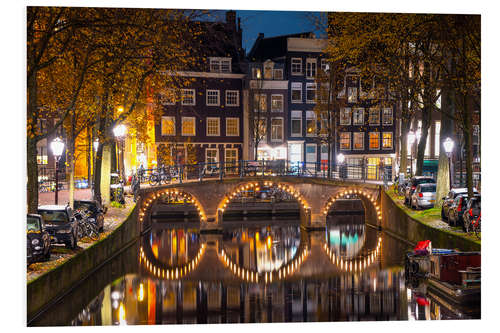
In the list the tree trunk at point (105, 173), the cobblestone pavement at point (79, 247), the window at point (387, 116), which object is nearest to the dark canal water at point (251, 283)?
the cobblestone pavement at point (79, 247)

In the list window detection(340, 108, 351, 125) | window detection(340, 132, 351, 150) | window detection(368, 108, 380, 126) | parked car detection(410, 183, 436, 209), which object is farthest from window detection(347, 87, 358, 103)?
parked car detection(410, 183, 436, 209)

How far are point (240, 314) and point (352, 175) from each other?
1488 centimetres

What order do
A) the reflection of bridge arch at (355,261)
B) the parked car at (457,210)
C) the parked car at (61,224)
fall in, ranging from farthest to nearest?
the reflection of bridge arch at (355,261) → the parked car at (457,210) → the parked car at (61,224)

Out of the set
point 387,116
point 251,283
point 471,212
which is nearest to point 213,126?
point 387,116

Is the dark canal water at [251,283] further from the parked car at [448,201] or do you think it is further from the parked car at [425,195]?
the parked car at [448,201]

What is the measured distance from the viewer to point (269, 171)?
1092 inches

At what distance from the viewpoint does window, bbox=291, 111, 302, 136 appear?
3128 cm

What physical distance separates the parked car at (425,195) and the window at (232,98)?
13594 mm

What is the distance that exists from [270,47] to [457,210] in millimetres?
18555

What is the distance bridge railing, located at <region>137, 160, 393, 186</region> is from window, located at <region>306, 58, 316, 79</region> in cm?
506

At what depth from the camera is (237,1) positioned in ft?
37.9

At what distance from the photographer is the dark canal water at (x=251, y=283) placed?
13070 millimetres

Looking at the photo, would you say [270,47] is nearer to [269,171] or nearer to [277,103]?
[277,103]
